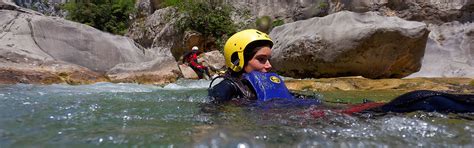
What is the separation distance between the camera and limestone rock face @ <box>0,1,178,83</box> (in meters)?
8.97

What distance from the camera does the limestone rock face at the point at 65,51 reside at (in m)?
8.97

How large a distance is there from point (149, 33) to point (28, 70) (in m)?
11.6

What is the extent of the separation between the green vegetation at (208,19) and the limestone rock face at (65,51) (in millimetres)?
5741

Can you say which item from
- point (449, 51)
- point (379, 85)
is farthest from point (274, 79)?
point (449, 51)

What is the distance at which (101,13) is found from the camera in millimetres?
21906

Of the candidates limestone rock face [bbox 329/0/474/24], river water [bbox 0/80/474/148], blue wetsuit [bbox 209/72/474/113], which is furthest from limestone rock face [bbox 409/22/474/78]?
river water [bbox 0/80/474/148]

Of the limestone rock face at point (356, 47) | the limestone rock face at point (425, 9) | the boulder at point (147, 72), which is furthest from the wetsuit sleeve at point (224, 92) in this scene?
the limestone rock face at point (425, 9)

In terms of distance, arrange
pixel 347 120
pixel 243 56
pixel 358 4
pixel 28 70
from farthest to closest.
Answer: pixel 358 4 < pixel 28 70 < pixel 243 56 < pixel 347 120

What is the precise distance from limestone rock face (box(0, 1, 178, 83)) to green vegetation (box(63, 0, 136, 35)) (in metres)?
10.4

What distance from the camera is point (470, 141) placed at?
5.65 ft

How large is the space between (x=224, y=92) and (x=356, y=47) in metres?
6.31

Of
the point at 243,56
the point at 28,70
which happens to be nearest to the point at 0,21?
the point at 28,70

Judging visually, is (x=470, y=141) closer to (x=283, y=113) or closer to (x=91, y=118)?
(x=283, y=113)

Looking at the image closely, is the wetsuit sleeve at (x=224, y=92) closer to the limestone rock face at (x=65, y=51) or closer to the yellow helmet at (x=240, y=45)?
the yellow helmet at (x=240, y=45)
